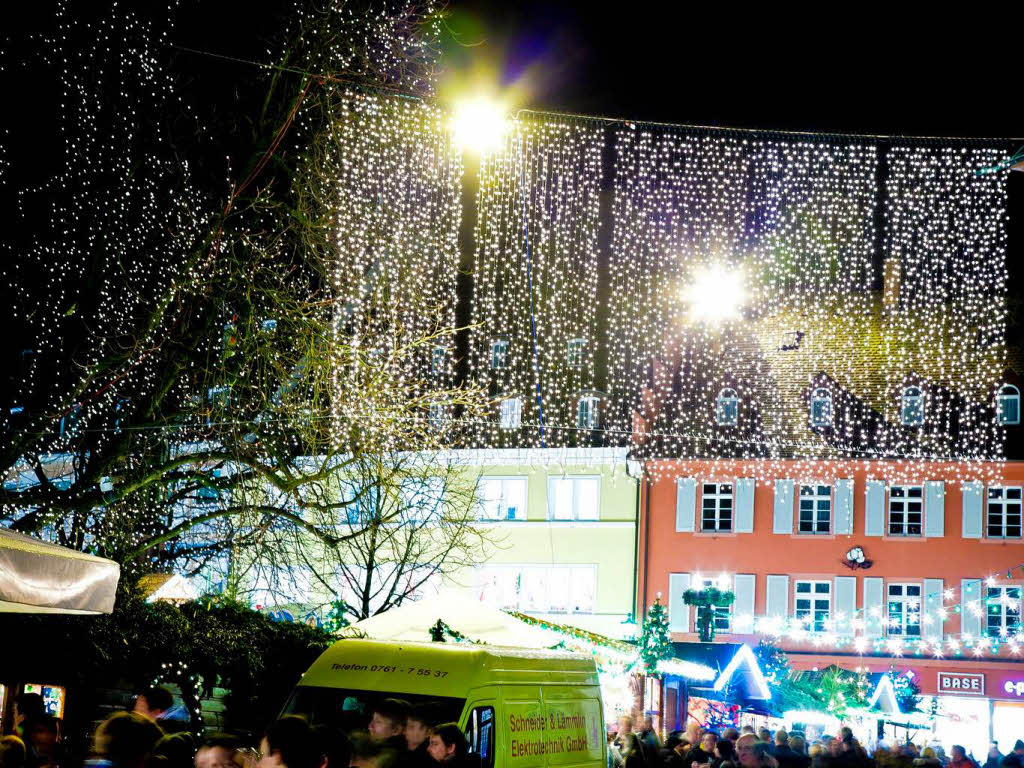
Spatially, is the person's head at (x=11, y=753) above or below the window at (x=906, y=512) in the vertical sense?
below

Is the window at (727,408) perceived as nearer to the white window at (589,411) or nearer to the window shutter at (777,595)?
the window shutter at (777,595)

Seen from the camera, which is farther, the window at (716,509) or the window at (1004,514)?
the window at (716,509)

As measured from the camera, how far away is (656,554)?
135 feet

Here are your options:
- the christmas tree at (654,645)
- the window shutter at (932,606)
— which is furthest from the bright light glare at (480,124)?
the window shutter at (932,606)

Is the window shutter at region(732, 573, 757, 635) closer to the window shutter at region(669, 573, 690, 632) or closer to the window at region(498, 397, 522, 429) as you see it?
the window shutter at region(669, 573, 690, 632)

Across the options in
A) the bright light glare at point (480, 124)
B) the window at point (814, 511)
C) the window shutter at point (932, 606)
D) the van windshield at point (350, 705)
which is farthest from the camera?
the window at point (814, 511)

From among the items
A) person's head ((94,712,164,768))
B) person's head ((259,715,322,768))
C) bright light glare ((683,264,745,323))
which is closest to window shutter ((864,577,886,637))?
bright light glare ((683,264,745,323))

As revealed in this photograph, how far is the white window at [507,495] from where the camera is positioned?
42.7m

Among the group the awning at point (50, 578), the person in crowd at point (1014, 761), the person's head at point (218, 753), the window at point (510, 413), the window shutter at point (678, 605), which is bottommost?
the person in crowd at point (1014, 761)

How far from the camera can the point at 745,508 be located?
1618 inches

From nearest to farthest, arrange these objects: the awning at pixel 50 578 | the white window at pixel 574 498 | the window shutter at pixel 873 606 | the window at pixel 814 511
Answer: the awning at pixel 50 578 < the window shutter at pixel 873 606 < the window at pixel 814 511 < the white window at pixel 574 498

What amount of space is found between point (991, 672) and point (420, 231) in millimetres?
29973

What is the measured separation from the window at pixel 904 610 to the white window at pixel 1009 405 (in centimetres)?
657

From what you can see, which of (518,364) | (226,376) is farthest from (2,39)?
(518,364)
